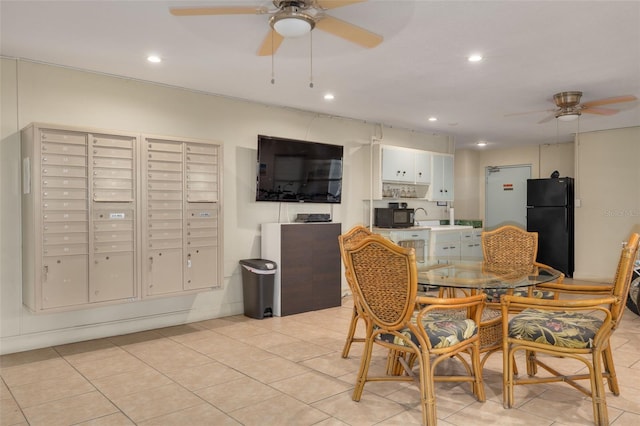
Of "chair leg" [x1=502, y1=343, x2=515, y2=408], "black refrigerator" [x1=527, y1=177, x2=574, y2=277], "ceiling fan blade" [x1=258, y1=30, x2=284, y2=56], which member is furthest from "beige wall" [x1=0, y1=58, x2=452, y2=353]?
"black refrigerator" [x1=527, y1=177, x2=574, y2=277]

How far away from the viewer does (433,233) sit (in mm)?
6781

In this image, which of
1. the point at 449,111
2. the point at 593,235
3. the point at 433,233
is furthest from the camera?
the point at 593,235

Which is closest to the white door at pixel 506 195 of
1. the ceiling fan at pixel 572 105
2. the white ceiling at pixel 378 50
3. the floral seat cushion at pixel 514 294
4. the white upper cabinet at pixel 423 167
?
the white upper cabinet at pixel 423 167

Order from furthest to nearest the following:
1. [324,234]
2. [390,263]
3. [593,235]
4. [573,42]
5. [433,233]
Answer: [593,235] → [433,233] → [324,234] → [573,42] → [390,263]

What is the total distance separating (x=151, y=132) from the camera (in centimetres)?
455

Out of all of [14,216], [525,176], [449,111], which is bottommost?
[14,216]

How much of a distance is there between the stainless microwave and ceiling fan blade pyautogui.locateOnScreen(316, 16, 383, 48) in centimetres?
360

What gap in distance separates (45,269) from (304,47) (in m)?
2.73

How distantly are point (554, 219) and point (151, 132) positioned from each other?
6.81 m

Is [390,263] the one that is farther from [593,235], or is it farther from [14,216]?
[593,235]

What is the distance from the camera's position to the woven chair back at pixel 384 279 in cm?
239

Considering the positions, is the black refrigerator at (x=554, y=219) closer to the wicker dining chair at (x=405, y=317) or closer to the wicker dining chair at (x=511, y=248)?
the wicker dining chair at (x=511, y=248)

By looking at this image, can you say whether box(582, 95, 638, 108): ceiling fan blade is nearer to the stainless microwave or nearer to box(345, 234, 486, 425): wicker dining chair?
the stainless microwave

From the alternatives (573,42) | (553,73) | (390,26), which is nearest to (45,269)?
(390,26)
